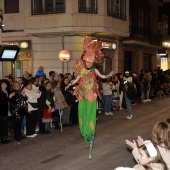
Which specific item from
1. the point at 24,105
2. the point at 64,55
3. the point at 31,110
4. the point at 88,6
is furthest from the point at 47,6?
the point at 24,105

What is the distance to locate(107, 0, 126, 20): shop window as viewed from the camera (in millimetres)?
22737

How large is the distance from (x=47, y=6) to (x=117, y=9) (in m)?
4.97

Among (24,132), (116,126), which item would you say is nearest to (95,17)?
(116,126)

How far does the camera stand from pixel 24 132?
39.1 ft

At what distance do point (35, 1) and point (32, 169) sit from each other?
15.5 m

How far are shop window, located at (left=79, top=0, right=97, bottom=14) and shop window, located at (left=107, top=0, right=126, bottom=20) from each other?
45.4 inches

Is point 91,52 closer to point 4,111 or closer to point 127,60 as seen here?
point 4,111

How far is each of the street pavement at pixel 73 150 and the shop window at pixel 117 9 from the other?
Result: 10.6 m

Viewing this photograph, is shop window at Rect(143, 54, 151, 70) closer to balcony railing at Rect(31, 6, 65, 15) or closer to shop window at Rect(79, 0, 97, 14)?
shop window at Rect(79, 0, 97, 14)

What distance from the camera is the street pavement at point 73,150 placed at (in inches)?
325

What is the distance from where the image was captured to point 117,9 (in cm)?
2392

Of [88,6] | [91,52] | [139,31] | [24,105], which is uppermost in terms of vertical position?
[88,6]

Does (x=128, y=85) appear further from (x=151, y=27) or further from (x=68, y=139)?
(x=151, y=27)

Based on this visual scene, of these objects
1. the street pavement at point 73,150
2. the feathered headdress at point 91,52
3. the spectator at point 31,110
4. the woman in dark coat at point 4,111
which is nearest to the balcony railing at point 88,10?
the street pavement at point 73,150
